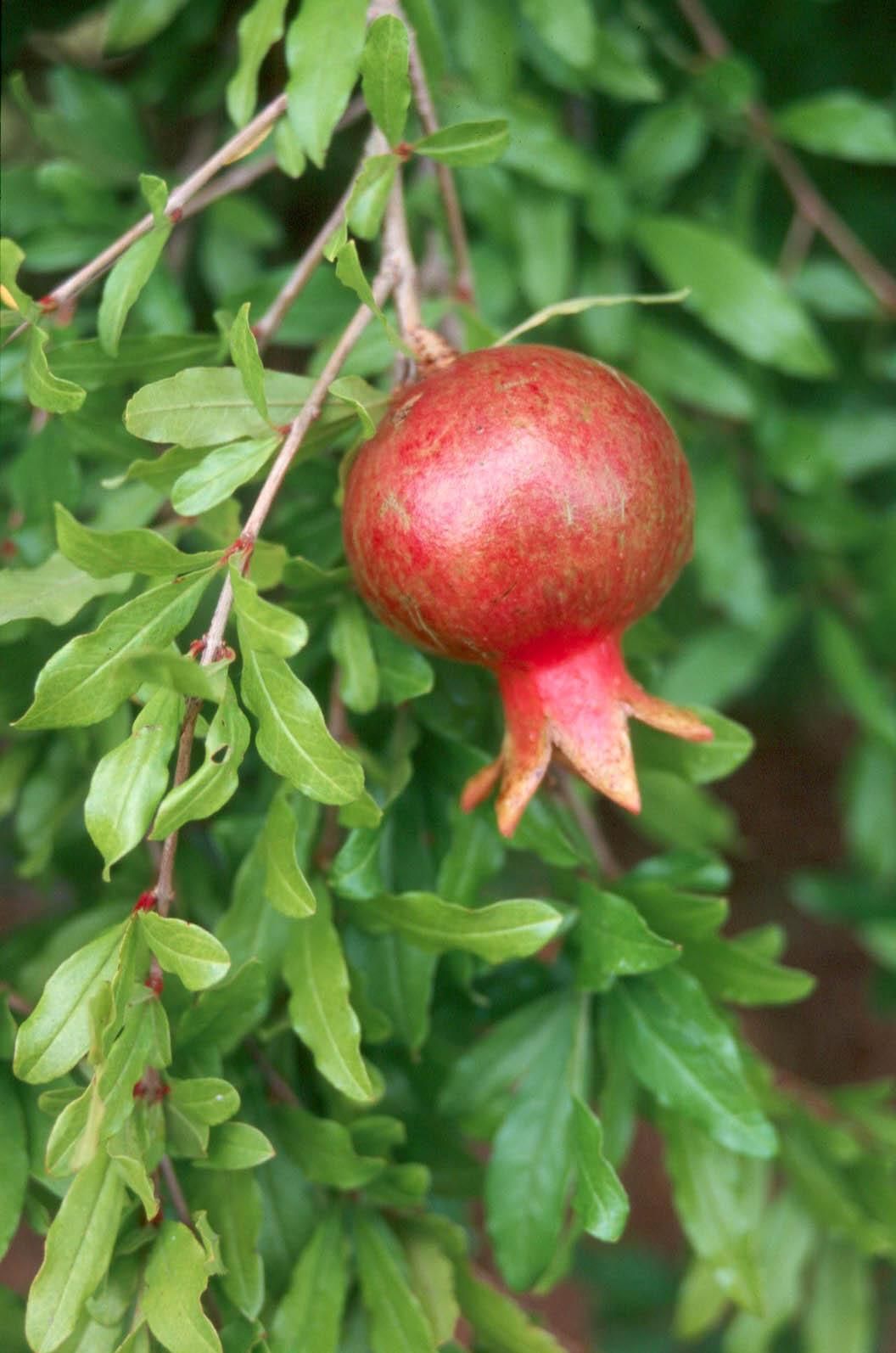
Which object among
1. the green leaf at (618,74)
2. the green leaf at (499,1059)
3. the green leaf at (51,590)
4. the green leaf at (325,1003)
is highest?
the green leaf at (618,74)

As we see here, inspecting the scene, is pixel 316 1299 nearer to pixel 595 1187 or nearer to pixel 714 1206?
pixel 595 1187

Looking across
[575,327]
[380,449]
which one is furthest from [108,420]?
[575,327]

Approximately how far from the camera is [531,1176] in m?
0.82

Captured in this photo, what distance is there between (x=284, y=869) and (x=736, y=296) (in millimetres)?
702

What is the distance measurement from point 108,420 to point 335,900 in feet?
1.15

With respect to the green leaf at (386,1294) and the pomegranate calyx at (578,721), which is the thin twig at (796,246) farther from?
the green leaf at (386,1294)

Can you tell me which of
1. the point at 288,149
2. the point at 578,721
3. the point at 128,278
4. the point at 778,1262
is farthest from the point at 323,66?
the point at 778,1262

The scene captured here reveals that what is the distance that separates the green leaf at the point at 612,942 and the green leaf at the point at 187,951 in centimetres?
28

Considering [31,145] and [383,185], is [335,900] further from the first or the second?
[31,145]

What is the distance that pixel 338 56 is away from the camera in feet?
2.36

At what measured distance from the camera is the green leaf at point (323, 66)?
71 cm

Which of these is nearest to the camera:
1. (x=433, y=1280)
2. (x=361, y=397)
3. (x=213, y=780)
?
(x=213, y=780)

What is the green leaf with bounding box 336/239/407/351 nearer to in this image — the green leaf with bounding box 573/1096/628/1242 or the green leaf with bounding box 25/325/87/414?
the green leaf with bounding box 25/325/87/414

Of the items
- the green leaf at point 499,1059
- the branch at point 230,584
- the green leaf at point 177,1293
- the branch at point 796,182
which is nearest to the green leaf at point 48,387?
the branch at point 230,584
